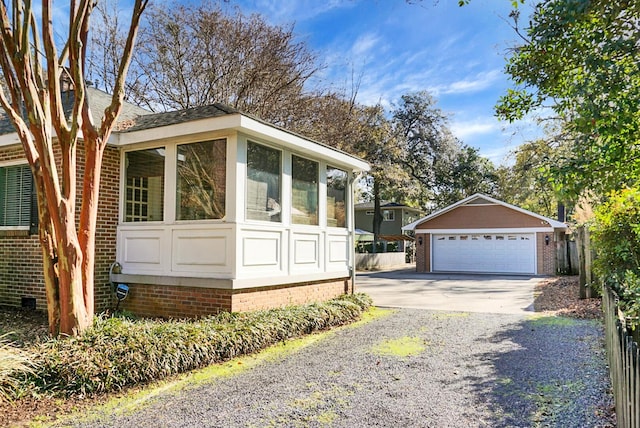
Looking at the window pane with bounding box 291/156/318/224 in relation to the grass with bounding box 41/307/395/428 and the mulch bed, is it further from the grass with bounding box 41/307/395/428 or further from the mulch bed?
the mulch bed

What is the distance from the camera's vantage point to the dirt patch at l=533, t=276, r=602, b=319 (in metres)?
9.00

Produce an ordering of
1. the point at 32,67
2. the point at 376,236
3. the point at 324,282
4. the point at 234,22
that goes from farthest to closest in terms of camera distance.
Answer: the point at 376,236 < the point at 234,22 < the point at 324,282 < the point at 32,67

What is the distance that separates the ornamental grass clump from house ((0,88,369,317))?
798 mm

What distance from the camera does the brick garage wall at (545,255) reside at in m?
20.1

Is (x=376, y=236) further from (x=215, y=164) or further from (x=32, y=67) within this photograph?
(x=32, y=67)

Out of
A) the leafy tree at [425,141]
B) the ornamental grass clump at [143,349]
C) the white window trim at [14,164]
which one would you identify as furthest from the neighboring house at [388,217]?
the ornamental grass clump at [143,349]

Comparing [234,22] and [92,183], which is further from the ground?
[234,22]

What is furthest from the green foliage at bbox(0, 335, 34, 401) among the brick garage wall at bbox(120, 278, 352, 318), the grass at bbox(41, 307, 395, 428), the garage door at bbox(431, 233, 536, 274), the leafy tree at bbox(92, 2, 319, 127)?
the garage door at bbox(431, 233, 536, 274)

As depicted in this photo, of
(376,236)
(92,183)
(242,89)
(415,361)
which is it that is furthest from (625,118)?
(376,236)

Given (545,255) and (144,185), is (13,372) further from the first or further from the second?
(545,255)

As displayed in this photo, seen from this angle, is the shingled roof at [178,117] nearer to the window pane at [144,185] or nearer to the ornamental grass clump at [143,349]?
the window pane at [144,185]

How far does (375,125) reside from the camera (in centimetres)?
2508

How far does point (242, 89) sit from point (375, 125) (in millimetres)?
10515

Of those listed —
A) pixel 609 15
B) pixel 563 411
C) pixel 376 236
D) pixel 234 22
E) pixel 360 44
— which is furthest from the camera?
pixel 376 236
